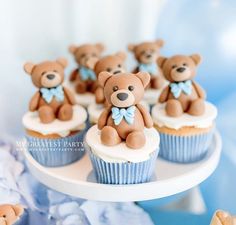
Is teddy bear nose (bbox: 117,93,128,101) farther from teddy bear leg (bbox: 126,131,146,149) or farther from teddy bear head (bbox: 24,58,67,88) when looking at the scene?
teddy bear head (bbox: 24,58,67,88)

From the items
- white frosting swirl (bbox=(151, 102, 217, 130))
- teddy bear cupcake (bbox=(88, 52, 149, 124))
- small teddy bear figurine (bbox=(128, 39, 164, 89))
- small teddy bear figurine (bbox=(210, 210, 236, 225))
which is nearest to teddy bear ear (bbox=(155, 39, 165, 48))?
small teddy bear figurine (bbox=(128, 39, 164, 89))

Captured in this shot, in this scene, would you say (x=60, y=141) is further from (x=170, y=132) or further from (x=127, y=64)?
(x=127, y=64)

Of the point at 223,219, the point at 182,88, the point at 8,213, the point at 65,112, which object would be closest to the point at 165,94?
the point at 182,88

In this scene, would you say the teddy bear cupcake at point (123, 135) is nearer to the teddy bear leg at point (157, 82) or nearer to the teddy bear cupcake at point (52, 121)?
the teddy bear cupcake at point (52, 121)

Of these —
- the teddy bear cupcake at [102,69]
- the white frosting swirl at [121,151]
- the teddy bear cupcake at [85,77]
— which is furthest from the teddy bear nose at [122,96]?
the teddy bear cupcake at [85,77]

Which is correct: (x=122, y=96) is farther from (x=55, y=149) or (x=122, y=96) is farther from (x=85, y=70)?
(x=85, y=70)

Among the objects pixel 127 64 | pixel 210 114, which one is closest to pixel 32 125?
pixel 210 114
